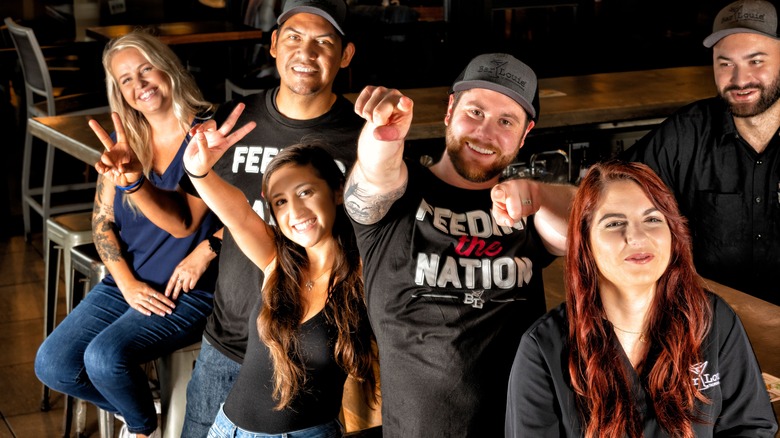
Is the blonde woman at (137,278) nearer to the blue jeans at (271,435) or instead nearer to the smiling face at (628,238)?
the blue jeans at (271,435)

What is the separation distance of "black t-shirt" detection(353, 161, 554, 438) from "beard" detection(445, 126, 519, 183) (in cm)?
6

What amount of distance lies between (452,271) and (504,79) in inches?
20.1

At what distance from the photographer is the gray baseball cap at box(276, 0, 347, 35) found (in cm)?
301

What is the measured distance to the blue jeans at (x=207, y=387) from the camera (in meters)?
2.83

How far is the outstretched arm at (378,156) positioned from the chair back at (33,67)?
3.91 m

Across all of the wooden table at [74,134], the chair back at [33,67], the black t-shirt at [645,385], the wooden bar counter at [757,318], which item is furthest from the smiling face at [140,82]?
the chair back at [33,67]

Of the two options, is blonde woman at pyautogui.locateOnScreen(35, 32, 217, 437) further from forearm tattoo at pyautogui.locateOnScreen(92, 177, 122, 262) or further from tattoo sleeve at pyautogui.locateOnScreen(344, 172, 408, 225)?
tattoo sleeve at pyautogui.locateOnScreen(344, 172, 408, 225)

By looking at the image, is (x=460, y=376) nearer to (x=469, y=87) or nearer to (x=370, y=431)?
(x=370, y=431)

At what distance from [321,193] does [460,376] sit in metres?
0.64

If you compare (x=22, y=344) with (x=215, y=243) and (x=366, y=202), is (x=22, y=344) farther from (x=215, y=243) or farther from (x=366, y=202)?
(x=366, y=202)

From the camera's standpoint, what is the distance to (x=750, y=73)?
3395mm

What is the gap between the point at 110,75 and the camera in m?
3.37

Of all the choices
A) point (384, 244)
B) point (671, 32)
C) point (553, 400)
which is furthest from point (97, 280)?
point (671, 32)

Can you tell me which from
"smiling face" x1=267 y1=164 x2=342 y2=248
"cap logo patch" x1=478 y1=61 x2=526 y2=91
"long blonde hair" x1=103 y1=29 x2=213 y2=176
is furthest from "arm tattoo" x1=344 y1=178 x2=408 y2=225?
"long blonde hair" x1=103 y1=29 x2=213 y2=176
